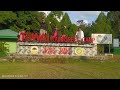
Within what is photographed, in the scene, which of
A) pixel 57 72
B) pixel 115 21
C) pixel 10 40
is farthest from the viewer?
pixel 115 21

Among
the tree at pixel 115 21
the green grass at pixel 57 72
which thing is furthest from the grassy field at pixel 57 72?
the tree at pixel 115 21

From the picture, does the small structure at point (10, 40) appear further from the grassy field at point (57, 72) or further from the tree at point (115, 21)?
the tree at point (115, 21)

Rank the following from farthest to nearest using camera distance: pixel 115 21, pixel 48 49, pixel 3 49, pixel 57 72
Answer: pixel 115 21, pixel 3 49, pixel 48 49, pixel 57 72

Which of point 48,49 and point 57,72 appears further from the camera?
point 48,49

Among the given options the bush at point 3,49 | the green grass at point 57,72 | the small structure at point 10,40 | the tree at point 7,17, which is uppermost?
the tree at point 7,17

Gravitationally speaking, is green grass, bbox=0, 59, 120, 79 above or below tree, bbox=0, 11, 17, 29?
below

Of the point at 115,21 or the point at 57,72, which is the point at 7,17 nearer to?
the point at 57,72

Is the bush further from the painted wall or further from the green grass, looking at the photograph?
the green grass

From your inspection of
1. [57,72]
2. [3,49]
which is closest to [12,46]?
[3,49]

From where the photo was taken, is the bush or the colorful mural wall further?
the colorful mural wall

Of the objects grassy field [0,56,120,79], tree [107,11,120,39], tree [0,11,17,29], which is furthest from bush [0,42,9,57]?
tree [107,11,120,39]

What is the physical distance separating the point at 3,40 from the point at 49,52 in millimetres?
5391
